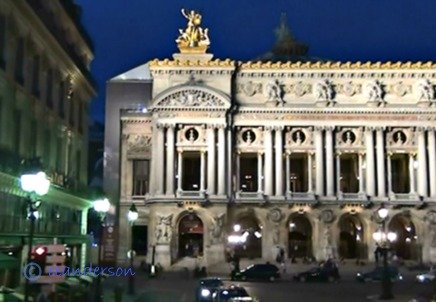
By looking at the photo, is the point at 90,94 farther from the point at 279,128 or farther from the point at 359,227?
the point at 359,227

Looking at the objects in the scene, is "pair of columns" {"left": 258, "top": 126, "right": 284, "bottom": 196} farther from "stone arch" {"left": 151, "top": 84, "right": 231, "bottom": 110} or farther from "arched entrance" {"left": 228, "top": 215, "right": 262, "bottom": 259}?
"stone arch" {"left": 151, "top": 84, "right": 231, "bottom": 110}

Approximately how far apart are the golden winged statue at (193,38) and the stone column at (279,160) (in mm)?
12346

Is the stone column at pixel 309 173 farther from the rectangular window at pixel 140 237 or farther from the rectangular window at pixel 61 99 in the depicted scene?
the rectangular window at pixel 61 99

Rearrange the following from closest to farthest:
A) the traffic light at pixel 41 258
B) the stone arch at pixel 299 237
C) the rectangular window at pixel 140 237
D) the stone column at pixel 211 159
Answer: the traffic light at pixel 41 258 < the stone column at pixel 211 159 < the stone arch at pixel 299 237 < the rectangular window at pixel 140 237

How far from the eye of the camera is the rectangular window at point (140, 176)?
82250mm

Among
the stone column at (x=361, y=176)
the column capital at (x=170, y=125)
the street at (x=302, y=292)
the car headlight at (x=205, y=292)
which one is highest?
the column capital at (x=170, y=125)

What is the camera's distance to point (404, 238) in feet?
263

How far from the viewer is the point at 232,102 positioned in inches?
3056

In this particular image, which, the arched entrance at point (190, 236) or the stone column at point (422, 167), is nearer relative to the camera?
the stone column at point (422, 167)

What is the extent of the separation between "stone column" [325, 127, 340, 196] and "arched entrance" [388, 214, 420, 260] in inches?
300

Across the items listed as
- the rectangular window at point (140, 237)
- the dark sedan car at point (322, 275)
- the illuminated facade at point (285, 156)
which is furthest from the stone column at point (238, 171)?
the dark sedan car at point (322, 275)

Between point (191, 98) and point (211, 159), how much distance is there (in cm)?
673

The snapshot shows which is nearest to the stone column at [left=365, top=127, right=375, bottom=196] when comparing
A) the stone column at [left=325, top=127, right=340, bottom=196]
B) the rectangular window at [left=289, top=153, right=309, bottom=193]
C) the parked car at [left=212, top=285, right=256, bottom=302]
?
the stone column at [left=325, top=127, right=340, bottom=196]

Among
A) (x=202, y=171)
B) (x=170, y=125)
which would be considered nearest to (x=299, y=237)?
(x=202, y=171)
